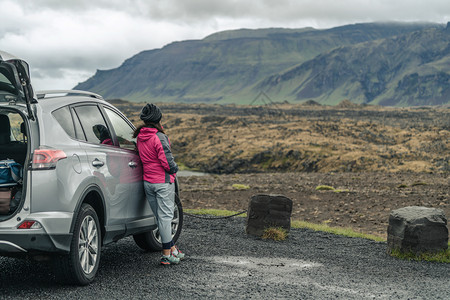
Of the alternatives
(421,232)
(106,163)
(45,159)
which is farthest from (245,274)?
(421,232)

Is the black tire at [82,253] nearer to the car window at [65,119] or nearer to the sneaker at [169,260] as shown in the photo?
the car window at [65,119]

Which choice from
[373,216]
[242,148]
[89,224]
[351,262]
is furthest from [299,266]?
[242,148]

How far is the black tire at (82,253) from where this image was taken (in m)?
6.62

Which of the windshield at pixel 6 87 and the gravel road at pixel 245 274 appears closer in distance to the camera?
the windshield at pixel 6 87

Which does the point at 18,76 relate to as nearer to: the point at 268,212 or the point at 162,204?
the point at 162,204

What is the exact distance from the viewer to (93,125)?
788 cm

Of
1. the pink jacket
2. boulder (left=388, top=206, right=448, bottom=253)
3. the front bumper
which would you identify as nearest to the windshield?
the front bumper

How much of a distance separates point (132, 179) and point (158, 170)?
0.42 m

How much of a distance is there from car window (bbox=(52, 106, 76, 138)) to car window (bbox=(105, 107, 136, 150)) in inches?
56.4

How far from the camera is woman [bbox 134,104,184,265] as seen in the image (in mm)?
8328

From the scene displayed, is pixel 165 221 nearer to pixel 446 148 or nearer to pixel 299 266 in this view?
pixel 299 266

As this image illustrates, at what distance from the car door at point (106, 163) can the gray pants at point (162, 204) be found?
0.46m

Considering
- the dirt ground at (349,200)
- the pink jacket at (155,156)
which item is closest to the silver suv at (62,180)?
the pink jacket at (155,156)

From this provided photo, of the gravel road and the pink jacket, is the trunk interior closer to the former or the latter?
the gravel road
